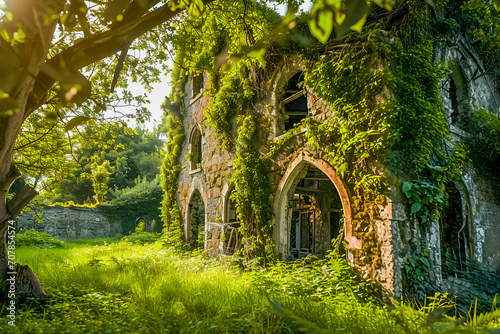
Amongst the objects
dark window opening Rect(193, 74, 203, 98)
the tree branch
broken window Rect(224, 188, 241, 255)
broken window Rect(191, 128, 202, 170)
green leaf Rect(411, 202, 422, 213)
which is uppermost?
dark window opening Rect(193, 74, 203, 98)

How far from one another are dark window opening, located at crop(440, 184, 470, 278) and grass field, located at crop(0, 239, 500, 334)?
10.4ft

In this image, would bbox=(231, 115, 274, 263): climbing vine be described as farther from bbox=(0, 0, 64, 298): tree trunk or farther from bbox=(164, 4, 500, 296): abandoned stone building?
bbox=(0, 0, 64, 298): tree trunk

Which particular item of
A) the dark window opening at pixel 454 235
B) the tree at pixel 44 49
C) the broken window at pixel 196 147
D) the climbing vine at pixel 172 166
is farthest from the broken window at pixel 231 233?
the tree at pixel 44 49

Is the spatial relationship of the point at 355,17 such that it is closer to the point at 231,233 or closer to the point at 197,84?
the point at 231,233

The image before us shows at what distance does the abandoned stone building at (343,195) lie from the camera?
4.81 meters

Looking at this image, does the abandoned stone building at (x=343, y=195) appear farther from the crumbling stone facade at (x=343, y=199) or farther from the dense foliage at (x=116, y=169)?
the dense foliage at (x=116, y=169)

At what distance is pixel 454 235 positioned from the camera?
6988 millimetres

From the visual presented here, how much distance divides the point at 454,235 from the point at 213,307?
629cm

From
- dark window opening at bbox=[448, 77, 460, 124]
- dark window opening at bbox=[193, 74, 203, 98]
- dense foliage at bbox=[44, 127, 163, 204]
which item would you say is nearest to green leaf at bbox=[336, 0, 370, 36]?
dark window opening at bbox=[448, 77, 460, 124]

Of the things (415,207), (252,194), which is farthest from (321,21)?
(252,194)

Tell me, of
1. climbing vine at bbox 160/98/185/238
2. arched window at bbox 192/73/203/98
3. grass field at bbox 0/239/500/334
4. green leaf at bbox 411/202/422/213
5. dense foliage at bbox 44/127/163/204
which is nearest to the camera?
grass field at bbox 0/239/500/334

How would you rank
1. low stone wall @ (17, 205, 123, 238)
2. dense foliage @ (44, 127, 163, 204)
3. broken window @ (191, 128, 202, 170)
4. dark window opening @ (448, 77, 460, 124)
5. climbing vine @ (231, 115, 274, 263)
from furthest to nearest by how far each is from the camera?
dense foliage @ (44, 127, 163, 204) < low stone wall @ (17, 205, 123, 238) < broken window @ (191, 128, 202, 170) < dark window opening @ (448, 77, 460, 124) < climbing vine @ (231, 115, 274, 263)

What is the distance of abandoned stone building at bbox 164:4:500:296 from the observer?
15.8 ft

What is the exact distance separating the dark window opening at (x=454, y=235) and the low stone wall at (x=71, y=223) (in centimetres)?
1651
